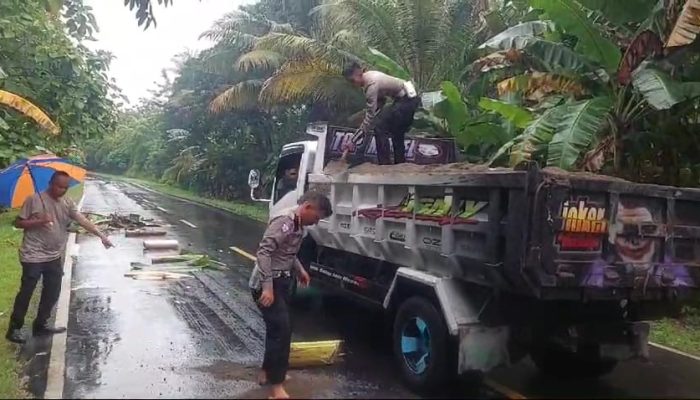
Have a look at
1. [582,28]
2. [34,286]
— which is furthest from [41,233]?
[582,28]

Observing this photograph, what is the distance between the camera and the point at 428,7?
15438mm

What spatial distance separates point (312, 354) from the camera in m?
6.19

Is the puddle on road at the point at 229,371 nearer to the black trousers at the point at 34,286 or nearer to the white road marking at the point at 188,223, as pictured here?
the black trousers at the point at 34,286

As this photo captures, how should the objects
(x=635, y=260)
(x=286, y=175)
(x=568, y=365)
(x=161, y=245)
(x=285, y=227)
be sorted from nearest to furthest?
(x=635, y=260)
(x=285, y=227)
(x=568, y=365)
(x=286, y=175)
(x=161, y=245)

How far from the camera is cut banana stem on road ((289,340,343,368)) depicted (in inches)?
241

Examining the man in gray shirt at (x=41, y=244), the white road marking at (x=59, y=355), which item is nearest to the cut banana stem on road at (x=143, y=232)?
the white road marking at (x=59, y=355)

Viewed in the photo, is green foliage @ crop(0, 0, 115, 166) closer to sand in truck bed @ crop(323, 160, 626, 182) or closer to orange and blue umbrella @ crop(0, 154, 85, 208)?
orange and blue umbrella @ crop(0, 154, 85, 208)

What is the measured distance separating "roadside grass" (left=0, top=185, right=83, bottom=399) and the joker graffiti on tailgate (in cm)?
440

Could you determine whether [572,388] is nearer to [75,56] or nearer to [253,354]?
[253,354]

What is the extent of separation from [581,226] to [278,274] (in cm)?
224

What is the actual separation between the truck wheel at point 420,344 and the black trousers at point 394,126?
254 centimetres

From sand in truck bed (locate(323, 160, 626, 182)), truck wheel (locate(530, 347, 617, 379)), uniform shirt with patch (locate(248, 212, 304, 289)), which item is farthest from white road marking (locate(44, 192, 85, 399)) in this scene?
truck wheel (locate(530, 347, 617, 379))

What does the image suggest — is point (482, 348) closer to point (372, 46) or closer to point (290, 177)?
point (290, 177)

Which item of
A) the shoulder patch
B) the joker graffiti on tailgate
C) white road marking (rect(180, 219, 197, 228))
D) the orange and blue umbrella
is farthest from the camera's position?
white road marking (rect(180, 219, 197, 228))
